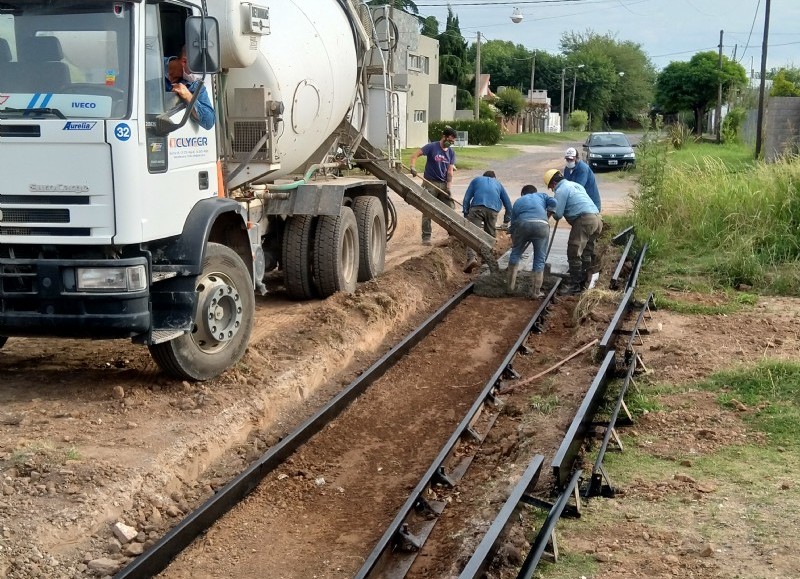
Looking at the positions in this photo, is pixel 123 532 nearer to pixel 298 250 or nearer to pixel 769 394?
pixel 769 394

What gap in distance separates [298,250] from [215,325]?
333 cm

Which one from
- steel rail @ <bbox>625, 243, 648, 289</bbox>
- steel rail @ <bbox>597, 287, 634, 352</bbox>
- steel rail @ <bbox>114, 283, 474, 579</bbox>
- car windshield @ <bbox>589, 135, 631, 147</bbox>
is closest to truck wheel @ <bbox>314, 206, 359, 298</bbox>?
steel rail @ <bbox>114, 283, 474, 579</bbox>

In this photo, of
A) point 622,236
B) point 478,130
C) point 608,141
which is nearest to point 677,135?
point 608,141

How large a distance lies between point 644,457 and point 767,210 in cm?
820

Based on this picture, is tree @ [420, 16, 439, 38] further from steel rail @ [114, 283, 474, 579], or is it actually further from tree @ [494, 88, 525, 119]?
steel rail @ [114, 283, 474, 579]

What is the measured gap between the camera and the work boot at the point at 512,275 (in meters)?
12.3

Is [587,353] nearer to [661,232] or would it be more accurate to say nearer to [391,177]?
[391,177]

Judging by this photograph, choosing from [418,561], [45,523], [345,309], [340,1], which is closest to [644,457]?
[418,561]

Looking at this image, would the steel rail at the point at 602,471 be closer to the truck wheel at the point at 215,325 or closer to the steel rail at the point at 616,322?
the steel rail at the point at 616,322

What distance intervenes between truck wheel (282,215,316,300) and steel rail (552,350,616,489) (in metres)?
4.08

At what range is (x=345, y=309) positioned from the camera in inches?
409

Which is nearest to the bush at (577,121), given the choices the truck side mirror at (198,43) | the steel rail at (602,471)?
the steel rail at (602,471)

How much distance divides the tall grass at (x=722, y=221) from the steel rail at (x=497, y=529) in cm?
757

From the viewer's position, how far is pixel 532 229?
470 inches
